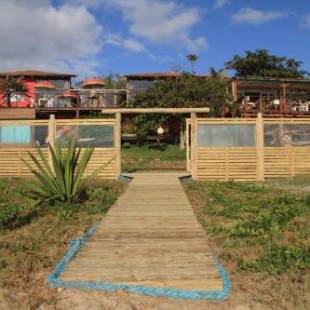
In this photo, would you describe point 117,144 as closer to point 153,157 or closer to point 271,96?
point 153,157

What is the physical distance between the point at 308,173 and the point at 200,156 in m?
3.59

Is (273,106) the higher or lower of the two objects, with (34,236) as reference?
higher

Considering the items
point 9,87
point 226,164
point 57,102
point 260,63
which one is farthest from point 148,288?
point 260,63

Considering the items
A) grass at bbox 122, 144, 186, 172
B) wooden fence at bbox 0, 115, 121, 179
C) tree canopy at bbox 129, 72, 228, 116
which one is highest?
tree canopy at bbox 129, 72, 228, 116

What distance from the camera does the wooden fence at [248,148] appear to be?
15.3 m

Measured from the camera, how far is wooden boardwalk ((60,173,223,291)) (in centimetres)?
468

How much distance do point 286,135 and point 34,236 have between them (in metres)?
10.8

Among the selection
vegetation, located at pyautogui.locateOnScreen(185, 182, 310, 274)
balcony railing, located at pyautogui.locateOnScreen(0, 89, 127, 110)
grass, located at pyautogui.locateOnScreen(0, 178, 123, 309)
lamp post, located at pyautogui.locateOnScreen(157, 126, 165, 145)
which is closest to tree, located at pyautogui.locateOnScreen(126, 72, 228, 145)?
lamp post, located at pyautogui.locateOnScreen(157, 126, 165, 145)

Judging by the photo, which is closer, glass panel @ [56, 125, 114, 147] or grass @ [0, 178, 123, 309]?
grass @ [0, 178, 123, 309]

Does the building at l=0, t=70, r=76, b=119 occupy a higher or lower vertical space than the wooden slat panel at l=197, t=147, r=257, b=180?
higher

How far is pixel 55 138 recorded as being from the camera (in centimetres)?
1590

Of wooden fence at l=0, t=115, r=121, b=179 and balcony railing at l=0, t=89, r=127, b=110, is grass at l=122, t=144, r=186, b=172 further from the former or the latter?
balcony railing at l=0, t=89, r=127, b=110

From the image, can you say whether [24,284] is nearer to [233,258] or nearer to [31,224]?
[233,258]

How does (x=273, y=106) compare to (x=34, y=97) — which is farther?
(x=34, y=97)
